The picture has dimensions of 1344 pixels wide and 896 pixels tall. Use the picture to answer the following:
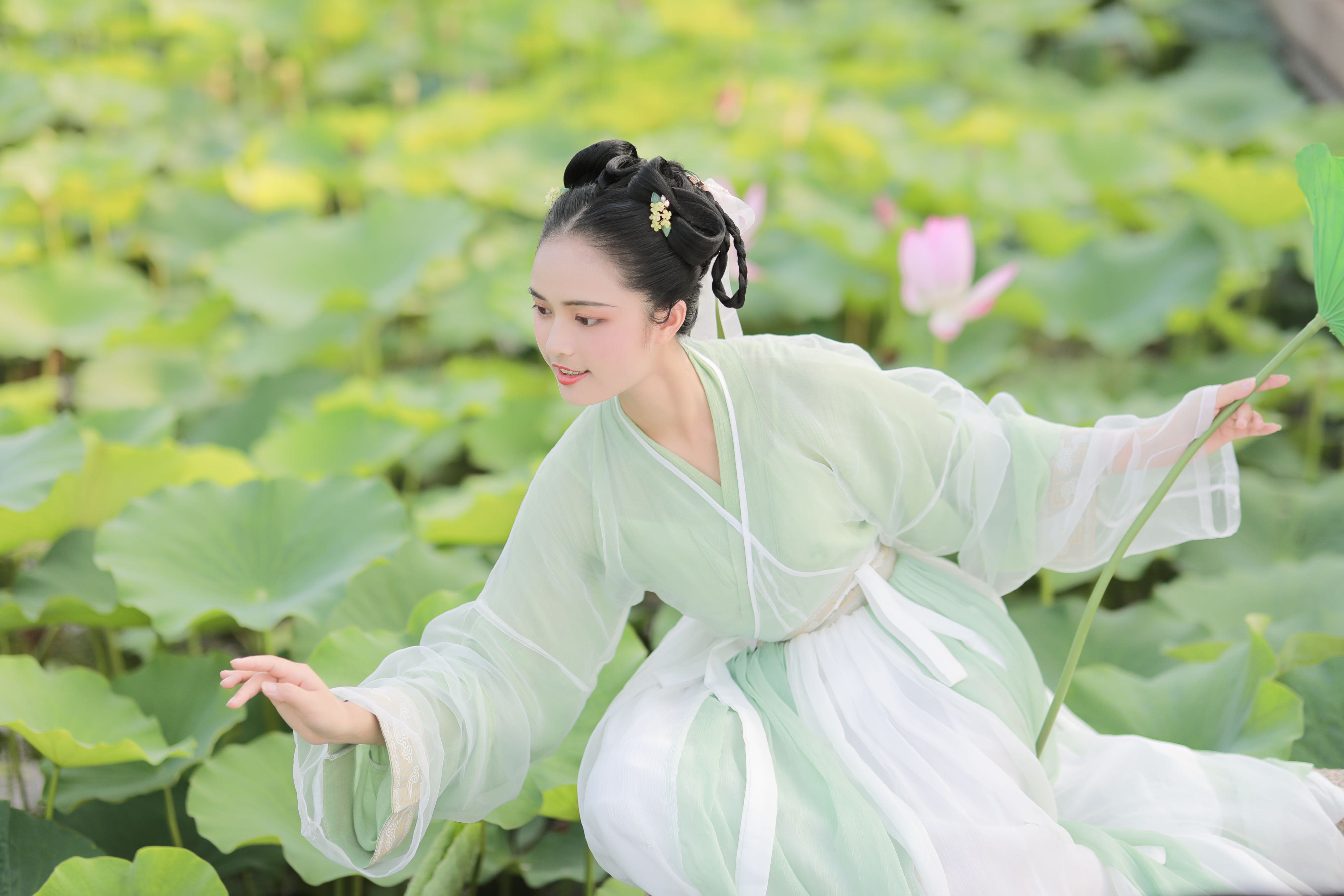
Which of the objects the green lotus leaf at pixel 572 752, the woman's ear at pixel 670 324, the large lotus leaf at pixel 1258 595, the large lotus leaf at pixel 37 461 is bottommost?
the large lotus leaf at pixel 1258 595

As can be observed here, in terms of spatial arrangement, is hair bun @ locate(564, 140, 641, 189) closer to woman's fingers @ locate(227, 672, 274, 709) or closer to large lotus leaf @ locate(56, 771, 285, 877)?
woman's fingers @ locate(227, 672, 274, 709)

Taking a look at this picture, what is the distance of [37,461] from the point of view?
5.71 ft

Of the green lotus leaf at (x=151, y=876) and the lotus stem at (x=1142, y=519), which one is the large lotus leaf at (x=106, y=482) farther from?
the lotus stem at (x=1142, y=519)

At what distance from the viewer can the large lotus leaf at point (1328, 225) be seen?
971mm

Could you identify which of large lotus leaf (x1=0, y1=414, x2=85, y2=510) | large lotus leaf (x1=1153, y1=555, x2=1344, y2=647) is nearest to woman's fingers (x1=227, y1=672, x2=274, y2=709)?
large lotus leaf (x1=0, y1=414, x2=85, y2=510)

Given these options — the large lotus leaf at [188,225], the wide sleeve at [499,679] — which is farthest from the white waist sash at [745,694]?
the large lotus leaf at [188,225]

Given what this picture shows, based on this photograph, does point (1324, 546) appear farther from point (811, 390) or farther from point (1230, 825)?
point (811, 390)

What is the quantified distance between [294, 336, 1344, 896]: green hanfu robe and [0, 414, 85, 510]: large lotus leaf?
0.86m

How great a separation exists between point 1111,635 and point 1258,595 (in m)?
0.25

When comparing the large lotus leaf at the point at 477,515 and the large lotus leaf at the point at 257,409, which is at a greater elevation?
the large lotus leaf at the point at 477,515

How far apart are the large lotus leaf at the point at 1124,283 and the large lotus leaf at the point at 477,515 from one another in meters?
1.31

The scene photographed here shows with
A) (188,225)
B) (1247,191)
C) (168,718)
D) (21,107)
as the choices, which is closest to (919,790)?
(168,718)

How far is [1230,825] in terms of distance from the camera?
43.6 inches

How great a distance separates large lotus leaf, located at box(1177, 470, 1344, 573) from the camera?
195 cm
